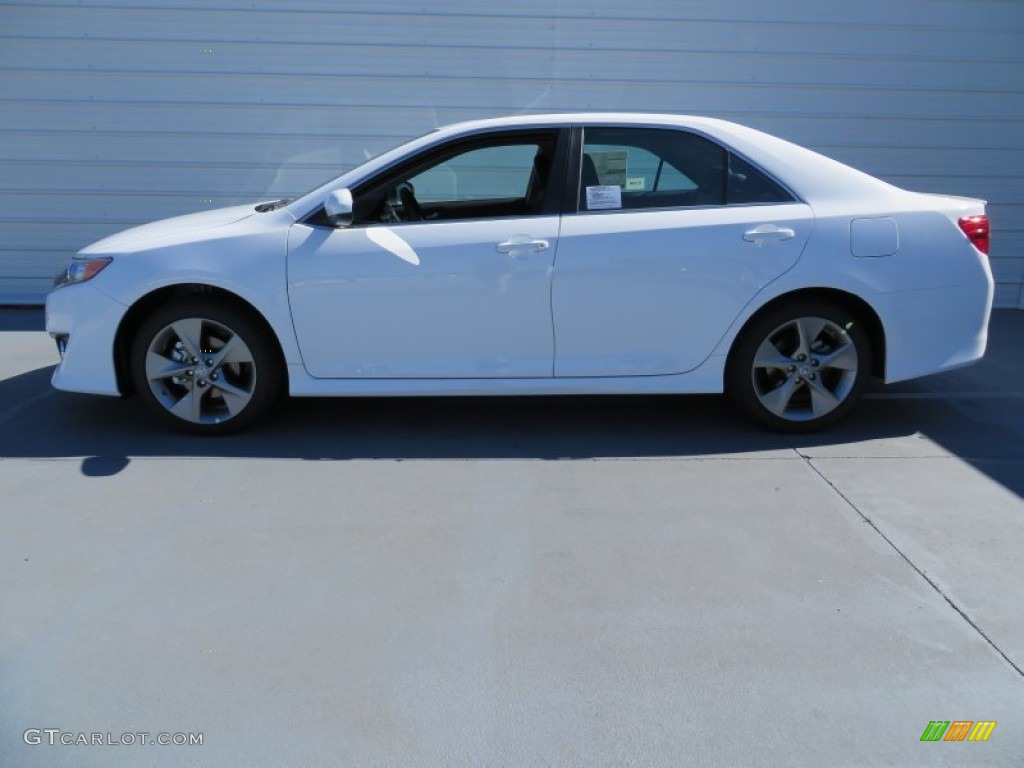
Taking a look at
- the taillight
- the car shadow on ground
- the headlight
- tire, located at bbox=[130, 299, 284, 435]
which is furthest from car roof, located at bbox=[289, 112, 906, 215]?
the car shadow on ground

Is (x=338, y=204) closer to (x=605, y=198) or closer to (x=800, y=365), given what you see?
(x=605, y=198)

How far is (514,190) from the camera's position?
6.83 meters

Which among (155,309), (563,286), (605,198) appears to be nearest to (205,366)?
(155,309)

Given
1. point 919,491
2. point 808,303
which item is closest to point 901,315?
point 808,303

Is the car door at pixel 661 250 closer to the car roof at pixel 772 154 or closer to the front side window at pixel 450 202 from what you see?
the car roof at pixel 772 154

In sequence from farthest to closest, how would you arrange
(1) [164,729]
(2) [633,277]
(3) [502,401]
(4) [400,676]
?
(3) [502,401]
(2) [633,277]
(4) [400,676]
(1) [164,729]

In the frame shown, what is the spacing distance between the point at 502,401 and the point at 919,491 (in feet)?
7.98

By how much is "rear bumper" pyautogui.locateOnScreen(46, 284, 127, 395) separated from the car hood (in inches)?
10.4

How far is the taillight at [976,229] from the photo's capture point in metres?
4.76

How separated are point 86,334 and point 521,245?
2.25m

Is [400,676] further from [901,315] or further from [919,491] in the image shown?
[901,315]

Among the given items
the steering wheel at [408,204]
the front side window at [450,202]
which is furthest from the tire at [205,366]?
the steering wheel at [408,204]

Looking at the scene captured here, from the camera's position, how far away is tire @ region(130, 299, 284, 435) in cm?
478

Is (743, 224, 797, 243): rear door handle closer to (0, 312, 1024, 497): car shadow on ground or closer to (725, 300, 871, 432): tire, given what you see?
(725, 300, 871, 432): tire
